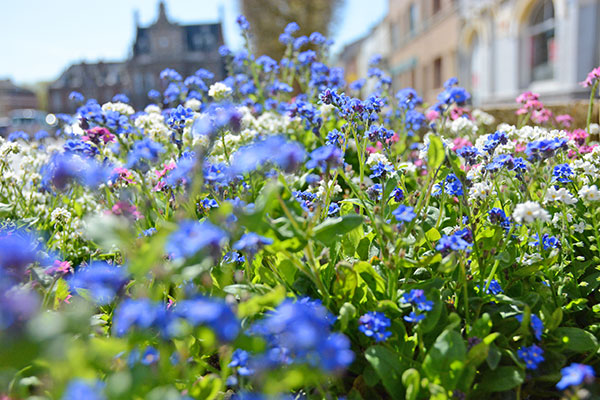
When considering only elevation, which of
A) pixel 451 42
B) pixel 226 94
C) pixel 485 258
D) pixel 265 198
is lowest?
pixel 485 258

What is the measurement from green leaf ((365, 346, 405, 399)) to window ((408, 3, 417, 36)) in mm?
20957

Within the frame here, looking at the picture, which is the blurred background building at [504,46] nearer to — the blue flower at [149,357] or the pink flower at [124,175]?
the pink flower at [124,175]

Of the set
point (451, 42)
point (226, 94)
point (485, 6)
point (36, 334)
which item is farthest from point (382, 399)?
point (451, 42)

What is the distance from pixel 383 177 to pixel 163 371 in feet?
3.53

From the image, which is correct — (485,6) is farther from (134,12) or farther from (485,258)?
(134,12)

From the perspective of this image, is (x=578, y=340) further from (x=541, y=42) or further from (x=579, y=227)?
(x=541, y=42)

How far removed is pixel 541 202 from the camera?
186cm

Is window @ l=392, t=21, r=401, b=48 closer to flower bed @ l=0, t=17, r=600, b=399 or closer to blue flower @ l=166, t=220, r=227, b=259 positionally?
flower bed @ l=0, t=17, r=600, b=399

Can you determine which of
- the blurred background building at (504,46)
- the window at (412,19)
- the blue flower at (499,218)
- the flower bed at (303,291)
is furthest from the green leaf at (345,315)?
the window at (412,19)

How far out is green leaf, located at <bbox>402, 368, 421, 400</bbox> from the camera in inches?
50.3

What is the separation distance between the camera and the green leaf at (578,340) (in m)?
1.53

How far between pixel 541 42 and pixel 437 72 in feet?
23.9

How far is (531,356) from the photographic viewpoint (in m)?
1.43

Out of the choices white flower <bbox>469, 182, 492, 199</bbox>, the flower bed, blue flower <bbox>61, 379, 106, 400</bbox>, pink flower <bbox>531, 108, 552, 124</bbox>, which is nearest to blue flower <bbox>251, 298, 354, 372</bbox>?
the flower bed
